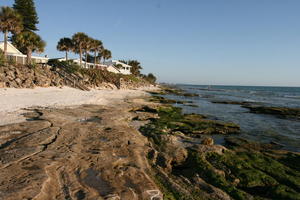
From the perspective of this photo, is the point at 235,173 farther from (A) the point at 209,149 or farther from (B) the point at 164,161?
(B) the point at 164,161

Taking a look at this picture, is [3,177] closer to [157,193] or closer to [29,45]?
[157,193]

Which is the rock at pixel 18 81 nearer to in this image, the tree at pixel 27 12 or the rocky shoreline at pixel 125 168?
the rocky shoreline at pixel 125 168

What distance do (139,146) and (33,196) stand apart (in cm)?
411

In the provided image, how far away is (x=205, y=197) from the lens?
4547 millimetres

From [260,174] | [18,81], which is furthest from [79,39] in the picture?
[260,174]

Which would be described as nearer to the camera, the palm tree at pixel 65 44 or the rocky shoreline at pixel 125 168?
the rocky shoreline at pixel 125 168

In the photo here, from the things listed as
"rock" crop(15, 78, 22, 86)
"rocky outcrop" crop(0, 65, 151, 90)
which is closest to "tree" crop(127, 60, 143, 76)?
"rocky outcrop" crop(0, 65, 151, 90)

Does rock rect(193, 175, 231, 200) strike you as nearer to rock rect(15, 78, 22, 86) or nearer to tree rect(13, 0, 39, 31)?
rock rect(15, 78, 22, 86)

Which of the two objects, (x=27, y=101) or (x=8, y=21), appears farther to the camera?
(x=8, y=21)

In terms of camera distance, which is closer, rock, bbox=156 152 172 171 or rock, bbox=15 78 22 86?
rock, bbox=156 152 172 171

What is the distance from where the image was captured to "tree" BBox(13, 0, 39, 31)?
49.9 metres

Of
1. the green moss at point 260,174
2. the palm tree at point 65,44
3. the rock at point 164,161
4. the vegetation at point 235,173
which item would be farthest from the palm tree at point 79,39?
the green moss at point 260,174

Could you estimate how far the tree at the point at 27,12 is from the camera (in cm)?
4988

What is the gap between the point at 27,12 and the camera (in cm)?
5019
